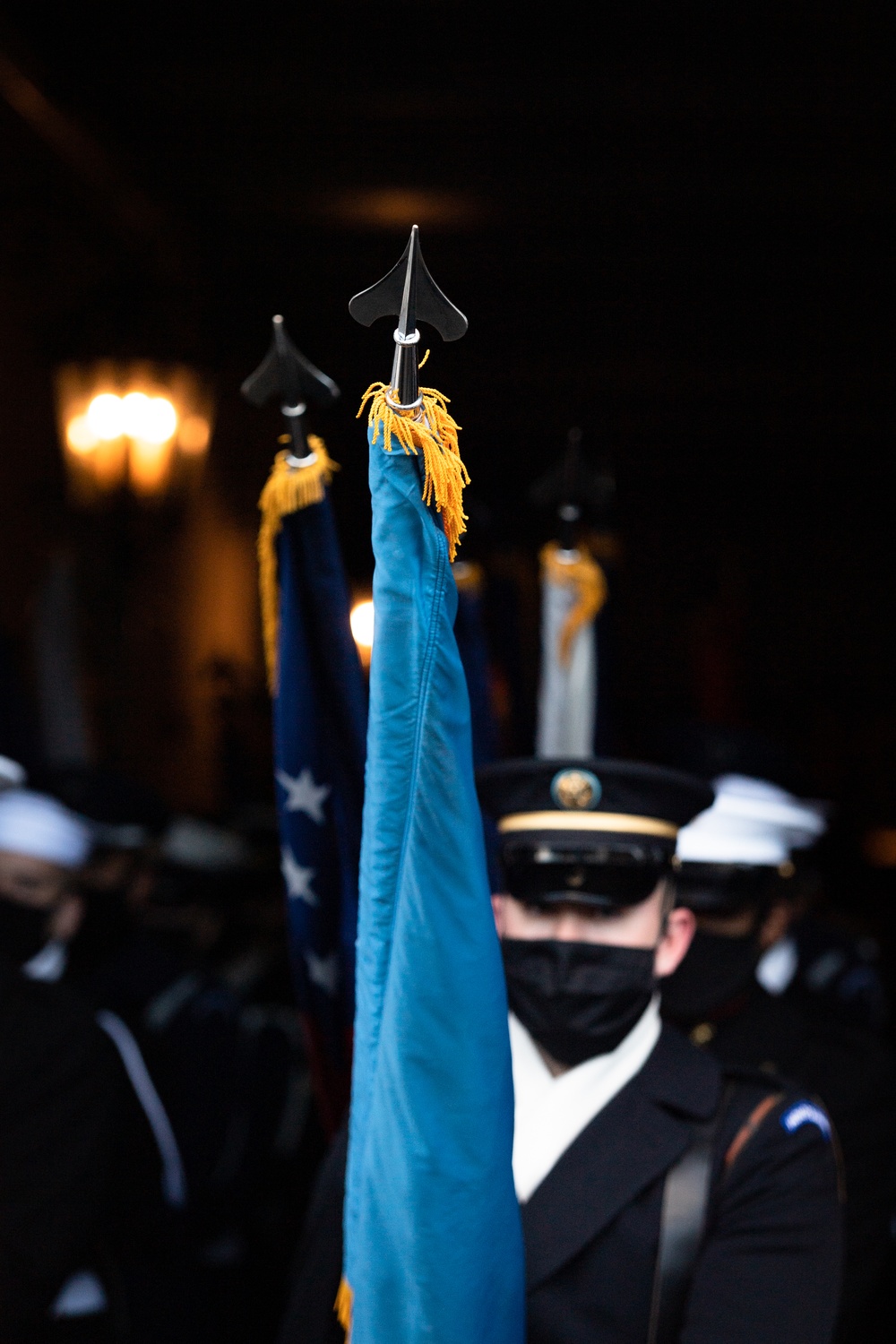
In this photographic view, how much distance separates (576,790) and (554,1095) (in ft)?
1.49

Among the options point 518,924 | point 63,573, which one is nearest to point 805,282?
point 63,573

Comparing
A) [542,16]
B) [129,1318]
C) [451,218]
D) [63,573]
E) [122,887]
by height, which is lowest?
[129,1318]

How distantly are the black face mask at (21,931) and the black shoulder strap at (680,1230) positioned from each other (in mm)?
1751

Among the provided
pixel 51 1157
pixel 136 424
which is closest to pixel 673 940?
pixel 51 1157

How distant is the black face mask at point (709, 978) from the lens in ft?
8.63

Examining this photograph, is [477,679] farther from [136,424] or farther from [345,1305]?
[136,424]

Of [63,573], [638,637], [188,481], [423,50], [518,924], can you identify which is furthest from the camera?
[638,637]

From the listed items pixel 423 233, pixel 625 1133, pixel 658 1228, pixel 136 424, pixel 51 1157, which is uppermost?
pixel 423 233

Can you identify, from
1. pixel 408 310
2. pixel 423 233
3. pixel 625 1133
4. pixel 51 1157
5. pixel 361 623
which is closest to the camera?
pixel 408 310

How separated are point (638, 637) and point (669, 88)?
13.2 ft

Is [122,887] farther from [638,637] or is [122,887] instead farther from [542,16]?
[638,637]

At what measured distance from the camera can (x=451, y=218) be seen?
4.94 metres

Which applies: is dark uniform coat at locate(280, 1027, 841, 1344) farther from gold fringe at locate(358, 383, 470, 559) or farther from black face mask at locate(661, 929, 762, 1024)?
gold fringe at locate(358, 383, 470, 559)

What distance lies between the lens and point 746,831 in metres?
2.83
